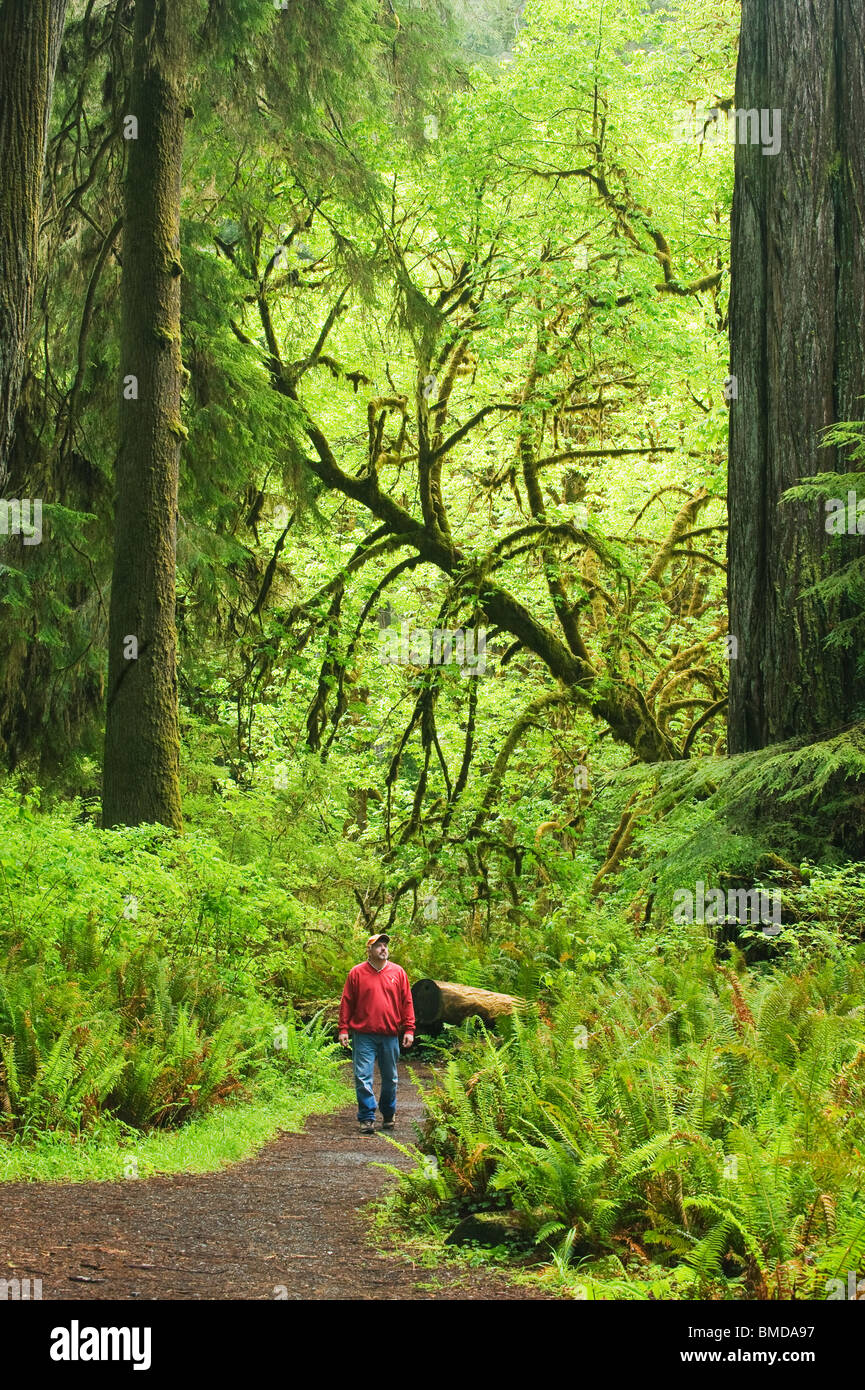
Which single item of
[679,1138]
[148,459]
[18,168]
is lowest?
[679,1138]

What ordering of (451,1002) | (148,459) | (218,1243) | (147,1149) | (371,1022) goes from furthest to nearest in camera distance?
(451,1002) → (148,459) → (371,1022) → (147,1149) → (218,1243)

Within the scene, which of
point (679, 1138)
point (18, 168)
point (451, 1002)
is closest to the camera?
point (679, 1138)

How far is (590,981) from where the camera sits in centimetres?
924

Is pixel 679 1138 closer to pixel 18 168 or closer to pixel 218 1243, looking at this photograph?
pixel 218 1243

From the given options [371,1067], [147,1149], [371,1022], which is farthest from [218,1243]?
[371,1067]

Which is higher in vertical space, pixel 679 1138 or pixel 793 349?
pixel 793 349

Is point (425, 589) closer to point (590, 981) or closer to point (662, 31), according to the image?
point (662, 31)

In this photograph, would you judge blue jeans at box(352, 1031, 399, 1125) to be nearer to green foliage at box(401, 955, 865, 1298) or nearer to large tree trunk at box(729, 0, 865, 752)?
green foliage at box(401, 955, 865, 1298)

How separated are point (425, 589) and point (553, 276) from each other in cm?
954

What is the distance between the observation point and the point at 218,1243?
527cm

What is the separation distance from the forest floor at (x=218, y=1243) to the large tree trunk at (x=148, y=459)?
4.43 m

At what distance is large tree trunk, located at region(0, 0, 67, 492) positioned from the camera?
7016 mm

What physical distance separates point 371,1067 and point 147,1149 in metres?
2.45
